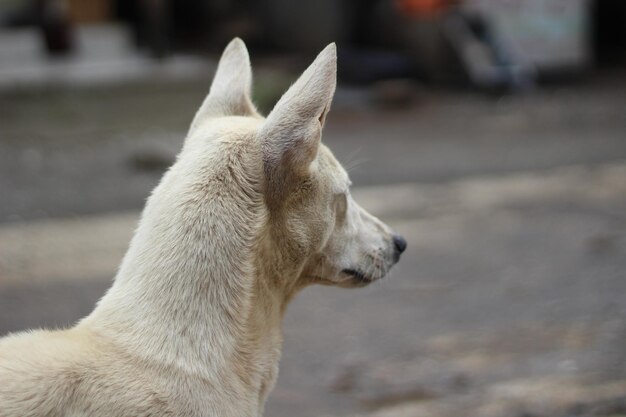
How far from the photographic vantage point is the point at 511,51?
46.6 ft

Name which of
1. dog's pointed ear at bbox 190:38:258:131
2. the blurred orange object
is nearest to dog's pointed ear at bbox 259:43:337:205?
dog's pointed ear at bbox 190:38:258:131

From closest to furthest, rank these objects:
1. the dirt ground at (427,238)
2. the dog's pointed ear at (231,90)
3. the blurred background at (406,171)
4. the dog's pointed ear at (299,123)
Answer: the dog's pointed ear at (299,123) < the dog's pointed ear at (231,90) < the dirt ground at (427,238) < the blurred background at (406,171)

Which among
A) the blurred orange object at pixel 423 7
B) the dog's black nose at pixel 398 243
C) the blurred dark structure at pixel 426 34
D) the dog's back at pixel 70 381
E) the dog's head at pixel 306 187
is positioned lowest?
the blurred dark structure at pixel 426 34

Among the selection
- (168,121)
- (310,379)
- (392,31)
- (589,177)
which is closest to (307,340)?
(310,379)

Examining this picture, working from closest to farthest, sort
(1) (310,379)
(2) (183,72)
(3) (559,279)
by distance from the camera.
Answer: (1) (310,379) → (3) (559,279) → (2) (183,72)

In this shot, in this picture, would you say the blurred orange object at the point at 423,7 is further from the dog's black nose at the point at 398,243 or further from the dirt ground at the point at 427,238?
the dog's black nose at the point at 398,243

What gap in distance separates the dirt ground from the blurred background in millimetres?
23

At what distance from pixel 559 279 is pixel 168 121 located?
6485 mm

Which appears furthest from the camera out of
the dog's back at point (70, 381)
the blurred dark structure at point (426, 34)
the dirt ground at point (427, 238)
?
the blurred dark structure at point (426, 34)

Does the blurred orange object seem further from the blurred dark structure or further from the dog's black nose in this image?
the dog's black nose

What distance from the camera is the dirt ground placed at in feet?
17.8

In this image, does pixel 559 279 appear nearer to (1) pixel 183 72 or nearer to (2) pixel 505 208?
(2) pixel 505 208

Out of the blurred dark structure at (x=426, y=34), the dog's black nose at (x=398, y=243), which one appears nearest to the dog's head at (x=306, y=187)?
the dog's black nose at (x=398, y=243)

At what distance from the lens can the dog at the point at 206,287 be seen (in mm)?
2609
